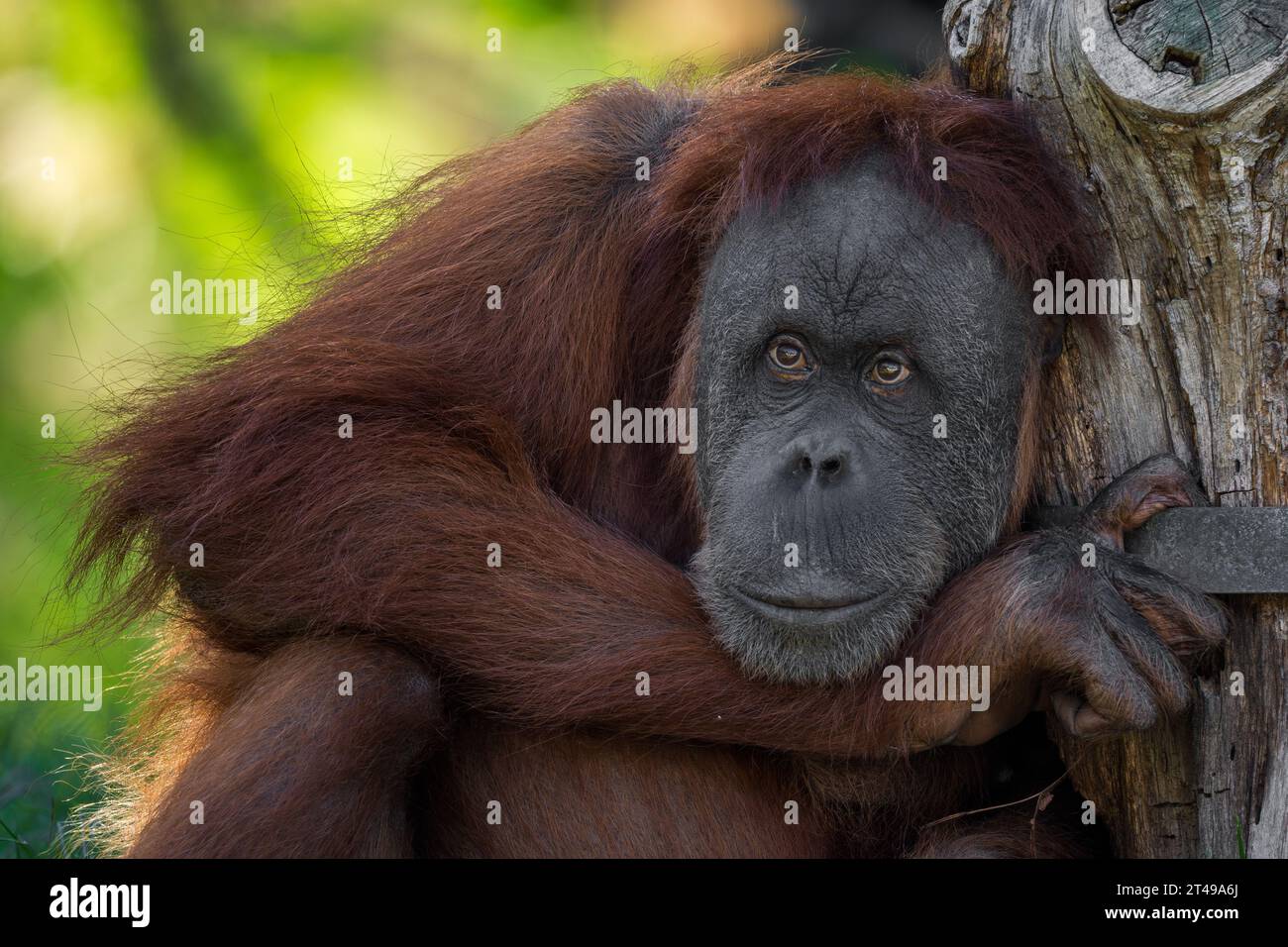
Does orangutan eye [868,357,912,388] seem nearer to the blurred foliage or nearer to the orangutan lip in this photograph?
the orangutan lip

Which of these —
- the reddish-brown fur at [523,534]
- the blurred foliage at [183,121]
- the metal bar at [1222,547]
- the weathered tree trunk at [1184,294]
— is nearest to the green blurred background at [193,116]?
the blurred foliage at [183,121]

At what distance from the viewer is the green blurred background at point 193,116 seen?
7391 millimetres

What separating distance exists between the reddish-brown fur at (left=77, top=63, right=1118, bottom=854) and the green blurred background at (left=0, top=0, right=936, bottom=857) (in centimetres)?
421

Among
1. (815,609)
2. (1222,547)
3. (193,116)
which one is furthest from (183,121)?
(1222,547)

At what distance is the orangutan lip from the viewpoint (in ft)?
8.94

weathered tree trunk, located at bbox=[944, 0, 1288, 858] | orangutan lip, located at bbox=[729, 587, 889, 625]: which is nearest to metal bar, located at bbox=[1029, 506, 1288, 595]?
weathered tree trunk, located at bbox=[944, 0, 1288, 858]

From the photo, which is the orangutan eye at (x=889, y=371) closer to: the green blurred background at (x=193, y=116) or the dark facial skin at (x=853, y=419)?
the dark facial skin at (x=853, y=419)

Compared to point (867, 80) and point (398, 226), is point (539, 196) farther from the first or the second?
point (867, 80)

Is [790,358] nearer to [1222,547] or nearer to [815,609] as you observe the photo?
[815,609]

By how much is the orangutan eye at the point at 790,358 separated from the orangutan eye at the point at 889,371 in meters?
0.13

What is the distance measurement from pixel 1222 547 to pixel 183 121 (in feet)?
22.6

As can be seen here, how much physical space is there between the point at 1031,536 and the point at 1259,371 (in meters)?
0.54

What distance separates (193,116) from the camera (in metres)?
8.02
